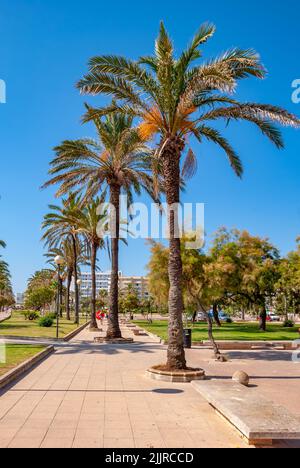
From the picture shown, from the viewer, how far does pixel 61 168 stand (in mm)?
22875

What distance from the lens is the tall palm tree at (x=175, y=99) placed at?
492 inches

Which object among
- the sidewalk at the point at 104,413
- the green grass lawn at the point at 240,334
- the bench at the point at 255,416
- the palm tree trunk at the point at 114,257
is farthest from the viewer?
the green grass lawn at the point at 240,334

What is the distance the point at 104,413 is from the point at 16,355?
27.4 feet

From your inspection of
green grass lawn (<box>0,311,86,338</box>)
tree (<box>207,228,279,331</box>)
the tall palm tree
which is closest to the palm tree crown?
the tall palm tree

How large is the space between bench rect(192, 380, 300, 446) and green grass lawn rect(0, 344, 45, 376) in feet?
19.3

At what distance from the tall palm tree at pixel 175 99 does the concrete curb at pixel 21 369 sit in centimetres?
399

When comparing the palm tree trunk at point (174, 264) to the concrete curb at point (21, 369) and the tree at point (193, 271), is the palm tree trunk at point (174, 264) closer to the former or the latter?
the concrete curb at point (21, 369)

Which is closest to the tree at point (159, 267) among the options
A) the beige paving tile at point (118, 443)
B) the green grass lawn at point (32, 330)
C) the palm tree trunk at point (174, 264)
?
the green grass lawn at point (32, 330)

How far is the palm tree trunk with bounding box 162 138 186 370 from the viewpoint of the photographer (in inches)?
488

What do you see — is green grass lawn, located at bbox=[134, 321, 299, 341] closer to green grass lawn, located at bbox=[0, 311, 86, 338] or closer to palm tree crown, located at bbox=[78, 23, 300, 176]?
green grass lawn, located at bbox=[0, 311, 86, 338]

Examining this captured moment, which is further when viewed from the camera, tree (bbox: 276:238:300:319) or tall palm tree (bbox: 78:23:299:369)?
tree (bbox: 276:238:300:319)

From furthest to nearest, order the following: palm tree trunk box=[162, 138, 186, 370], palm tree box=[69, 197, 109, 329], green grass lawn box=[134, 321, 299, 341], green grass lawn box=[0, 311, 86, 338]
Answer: palm tree box=[69, 197, 109, 329], green grass lawn box=[134, 321, 299, 341], green grass lawn box=[0, 311, 86, 338], palm tree trunk box=[162, 138, 186, 370]
